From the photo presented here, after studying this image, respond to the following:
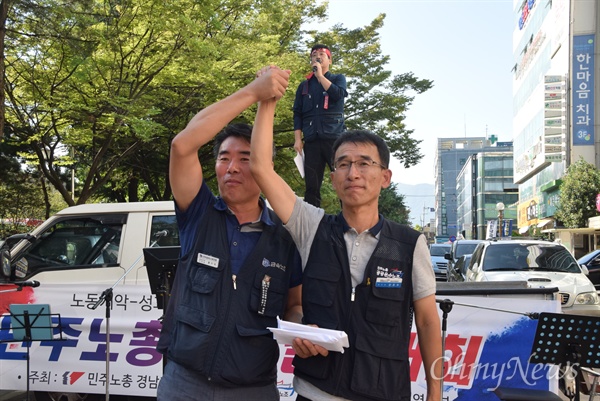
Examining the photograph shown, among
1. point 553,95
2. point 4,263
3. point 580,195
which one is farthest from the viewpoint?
point 553,95

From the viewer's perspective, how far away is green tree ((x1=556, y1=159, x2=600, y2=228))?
135 feet

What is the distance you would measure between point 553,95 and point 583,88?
326 centimetres

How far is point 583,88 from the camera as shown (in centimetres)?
4675

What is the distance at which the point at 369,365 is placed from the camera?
2.64m

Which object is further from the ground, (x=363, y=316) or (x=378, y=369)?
(x=363, y=316)

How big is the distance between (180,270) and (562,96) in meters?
51.4

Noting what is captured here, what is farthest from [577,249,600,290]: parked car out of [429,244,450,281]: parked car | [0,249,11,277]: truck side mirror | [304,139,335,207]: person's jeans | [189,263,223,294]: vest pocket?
[189,263,223,294]: vest pocket

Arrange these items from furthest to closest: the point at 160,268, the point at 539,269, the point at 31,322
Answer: the point at 539,269 < the point at 31,322 < the point at 160,268

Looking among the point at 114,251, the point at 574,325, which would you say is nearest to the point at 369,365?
the point at 574,325

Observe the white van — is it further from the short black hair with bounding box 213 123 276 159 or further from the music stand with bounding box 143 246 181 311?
the short black hair with bounding box 213 123 276 159

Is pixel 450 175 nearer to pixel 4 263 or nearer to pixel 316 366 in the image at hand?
pixel 4 263

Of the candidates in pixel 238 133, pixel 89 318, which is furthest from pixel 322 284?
pixel 89 318

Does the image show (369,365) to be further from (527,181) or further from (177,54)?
(527,181)

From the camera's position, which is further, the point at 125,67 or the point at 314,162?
the point at 125,67
